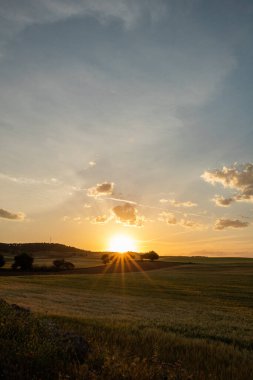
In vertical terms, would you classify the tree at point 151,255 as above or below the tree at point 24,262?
above

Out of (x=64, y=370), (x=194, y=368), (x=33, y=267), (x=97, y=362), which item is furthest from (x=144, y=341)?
(x=33, y=267)

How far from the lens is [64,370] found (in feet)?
20.5

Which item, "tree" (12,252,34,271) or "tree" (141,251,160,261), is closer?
"tree" (12,252,34,271)

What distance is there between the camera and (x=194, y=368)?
7.31 m

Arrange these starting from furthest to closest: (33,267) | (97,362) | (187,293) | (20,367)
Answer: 1. (33,267)
2. (187,293)
3. (97,362)
4. (20,367)

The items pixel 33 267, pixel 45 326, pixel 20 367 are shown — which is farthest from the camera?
pixel 33 267

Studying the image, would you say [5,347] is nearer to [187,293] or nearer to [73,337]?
[73,337]

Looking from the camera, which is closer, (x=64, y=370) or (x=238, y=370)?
(x=64, y=370)

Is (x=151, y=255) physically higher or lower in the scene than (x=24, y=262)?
higher

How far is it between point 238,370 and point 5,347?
14.2 feet

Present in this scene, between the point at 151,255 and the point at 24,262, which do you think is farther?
the point at 151,255

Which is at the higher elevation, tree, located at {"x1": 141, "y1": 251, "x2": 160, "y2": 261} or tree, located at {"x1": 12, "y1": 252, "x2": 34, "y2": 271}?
tree, located at {"x1": 141, "y1": 251, "x2": 160, "y2": 261}

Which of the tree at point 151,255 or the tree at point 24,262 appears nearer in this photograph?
the tree at point 24,262

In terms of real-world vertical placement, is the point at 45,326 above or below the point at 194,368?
above
